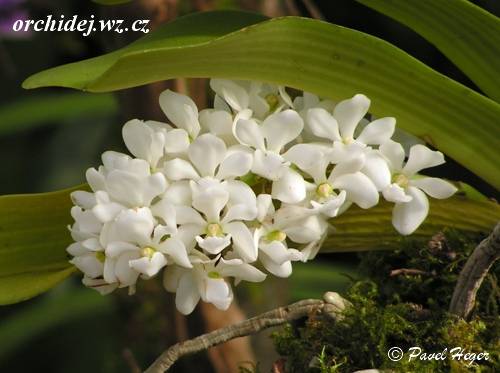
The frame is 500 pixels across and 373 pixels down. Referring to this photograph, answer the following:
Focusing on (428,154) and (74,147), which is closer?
(428,154)

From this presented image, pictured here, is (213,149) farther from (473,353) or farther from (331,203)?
(473,353)

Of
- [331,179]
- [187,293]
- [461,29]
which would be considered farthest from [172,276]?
[461,29]

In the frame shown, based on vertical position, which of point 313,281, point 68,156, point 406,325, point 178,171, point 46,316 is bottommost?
point 406,325

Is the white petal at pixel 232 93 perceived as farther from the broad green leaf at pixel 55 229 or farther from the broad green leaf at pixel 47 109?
the broad green leaf at pixel 47 109

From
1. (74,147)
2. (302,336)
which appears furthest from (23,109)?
(302,336)

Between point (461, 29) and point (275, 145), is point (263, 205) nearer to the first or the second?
point (275, 145)

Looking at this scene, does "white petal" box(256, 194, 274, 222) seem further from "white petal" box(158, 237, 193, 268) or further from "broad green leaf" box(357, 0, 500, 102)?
"broad green leaf" box(357, 0, 500, 102)

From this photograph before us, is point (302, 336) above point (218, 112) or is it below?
below
